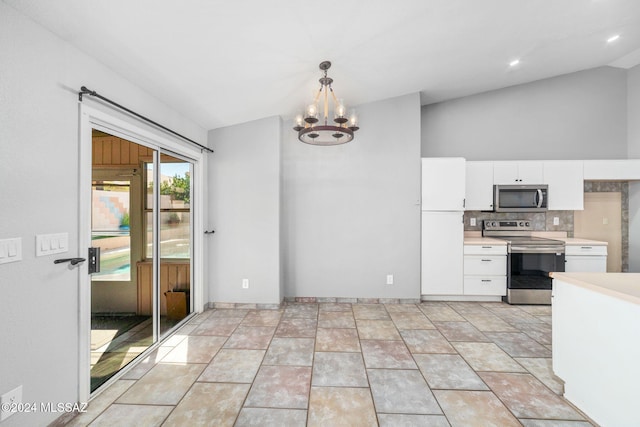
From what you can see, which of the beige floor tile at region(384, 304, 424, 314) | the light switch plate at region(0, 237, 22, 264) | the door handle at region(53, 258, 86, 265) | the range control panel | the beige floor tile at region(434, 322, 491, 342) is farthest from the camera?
the range control panel

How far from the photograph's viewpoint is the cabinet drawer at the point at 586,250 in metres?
3.74

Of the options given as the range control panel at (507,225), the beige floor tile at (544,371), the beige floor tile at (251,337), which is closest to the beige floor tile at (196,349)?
the beige floor tile at (251,337)

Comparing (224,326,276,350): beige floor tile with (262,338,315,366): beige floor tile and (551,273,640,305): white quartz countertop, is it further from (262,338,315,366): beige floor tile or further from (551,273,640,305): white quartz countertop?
(551,273,640,305): white quartz countertop

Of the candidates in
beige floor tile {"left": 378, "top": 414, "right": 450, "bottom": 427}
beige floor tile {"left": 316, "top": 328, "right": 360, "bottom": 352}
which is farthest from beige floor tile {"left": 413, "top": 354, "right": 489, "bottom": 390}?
beige floor tile {"left": 316, "top": 328, "right": 360, "bottom": 352}

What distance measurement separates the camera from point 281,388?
1997 millimetres

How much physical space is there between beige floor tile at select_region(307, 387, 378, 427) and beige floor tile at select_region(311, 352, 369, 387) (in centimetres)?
7

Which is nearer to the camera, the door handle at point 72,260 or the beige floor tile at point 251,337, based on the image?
the door handle at point 72,260

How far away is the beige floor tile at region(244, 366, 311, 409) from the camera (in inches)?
72.4

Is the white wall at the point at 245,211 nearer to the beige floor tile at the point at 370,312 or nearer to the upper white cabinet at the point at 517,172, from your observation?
the beige floor tile at the point at 370,312

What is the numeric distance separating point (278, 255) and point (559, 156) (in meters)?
4.67

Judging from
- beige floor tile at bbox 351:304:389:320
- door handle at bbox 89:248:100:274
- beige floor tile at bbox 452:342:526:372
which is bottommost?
beige floor tile at bbox 452:342:526:372

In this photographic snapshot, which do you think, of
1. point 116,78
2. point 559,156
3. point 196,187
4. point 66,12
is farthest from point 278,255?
point 559,156

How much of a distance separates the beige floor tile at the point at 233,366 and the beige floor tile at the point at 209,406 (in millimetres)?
74

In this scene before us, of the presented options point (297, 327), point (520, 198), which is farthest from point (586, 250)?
point (297, 327)
